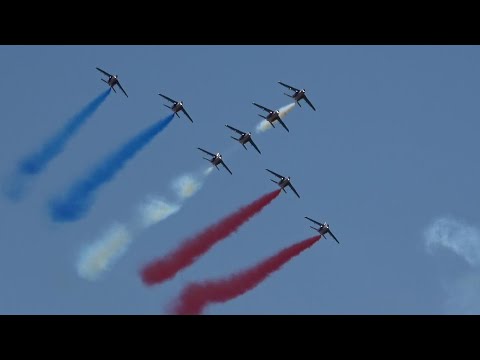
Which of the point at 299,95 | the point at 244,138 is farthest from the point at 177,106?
the point at 299,95

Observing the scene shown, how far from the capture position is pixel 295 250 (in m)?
102

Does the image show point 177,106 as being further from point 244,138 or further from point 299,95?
point 299,95

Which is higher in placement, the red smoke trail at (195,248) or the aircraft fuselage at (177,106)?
the aircraft fuselage at (177,106)

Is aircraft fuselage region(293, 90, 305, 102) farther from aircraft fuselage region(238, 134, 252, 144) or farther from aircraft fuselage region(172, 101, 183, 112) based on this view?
aircraft fuselage region(172, 101, 183, 112)

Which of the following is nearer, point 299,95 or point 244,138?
point 244,138

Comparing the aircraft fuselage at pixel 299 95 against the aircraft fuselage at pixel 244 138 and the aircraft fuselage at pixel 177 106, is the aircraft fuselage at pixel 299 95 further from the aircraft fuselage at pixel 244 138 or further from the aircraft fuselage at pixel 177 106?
the aircraft fuselage at pixel 177 106

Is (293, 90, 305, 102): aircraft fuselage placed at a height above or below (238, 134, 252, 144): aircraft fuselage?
above

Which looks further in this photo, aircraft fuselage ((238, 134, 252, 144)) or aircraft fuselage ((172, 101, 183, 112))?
aircraft fuselage ((238, 134, 252, 144))

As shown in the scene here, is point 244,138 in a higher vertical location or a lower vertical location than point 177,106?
lower

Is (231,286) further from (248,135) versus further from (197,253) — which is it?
(248,135)

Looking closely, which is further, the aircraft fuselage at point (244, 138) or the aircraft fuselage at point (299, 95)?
the aircraft fuselage at point (299, 95)

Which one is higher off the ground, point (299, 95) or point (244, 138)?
point (299, 95)

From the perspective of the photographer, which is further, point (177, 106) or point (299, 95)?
point (299, 95)

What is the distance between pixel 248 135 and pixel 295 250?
13.8 metres
